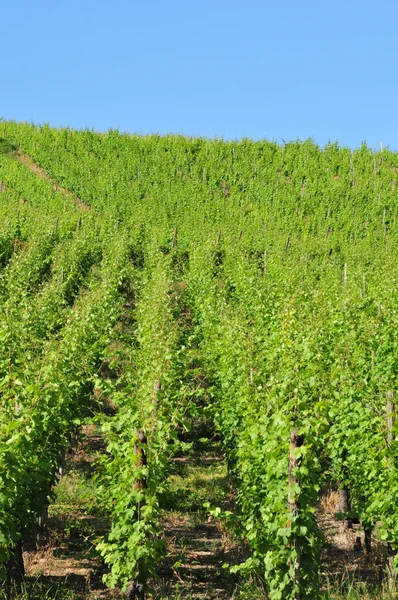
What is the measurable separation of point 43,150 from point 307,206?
17.6 meters

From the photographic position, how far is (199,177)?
37844 millimetres

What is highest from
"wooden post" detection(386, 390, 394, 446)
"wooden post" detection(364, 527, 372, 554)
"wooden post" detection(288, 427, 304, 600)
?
"wooden post" detection(386, 390, 394, 446)

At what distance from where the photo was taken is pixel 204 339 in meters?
14.6

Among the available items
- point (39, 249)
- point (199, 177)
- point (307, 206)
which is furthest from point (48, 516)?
point (199, 177)

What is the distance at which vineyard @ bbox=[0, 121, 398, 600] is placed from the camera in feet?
21.7

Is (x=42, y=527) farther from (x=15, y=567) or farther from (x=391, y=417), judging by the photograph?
(x=391, y=417)

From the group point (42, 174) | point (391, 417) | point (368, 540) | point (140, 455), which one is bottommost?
point (368, 540)

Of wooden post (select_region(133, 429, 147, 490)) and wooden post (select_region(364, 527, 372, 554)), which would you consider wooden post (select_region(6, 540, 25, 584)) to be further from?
wooden post (select_region(364, 527, 372, 554))

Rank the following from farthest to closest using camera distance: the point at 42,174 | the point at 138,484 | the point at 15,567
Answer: the point at 42,174 → the point at 15,567 → the point at 138,484

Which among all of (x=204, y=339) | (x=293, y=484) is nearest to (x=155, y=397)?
(x=293, y=484)

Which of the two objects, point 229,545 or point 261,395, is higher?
point 261,395

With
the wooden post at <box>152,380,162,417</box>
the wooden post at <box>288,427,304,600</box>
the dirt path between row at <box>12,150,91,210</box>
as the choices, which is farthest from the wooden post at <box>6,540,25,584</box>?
the dirt path between row at <box>12,150,91,210</box>

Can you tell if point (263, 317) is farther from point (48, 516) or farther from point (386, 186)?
point (386, 186)

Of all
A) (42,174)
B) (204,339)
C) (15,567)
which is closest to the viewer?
(15,567)
